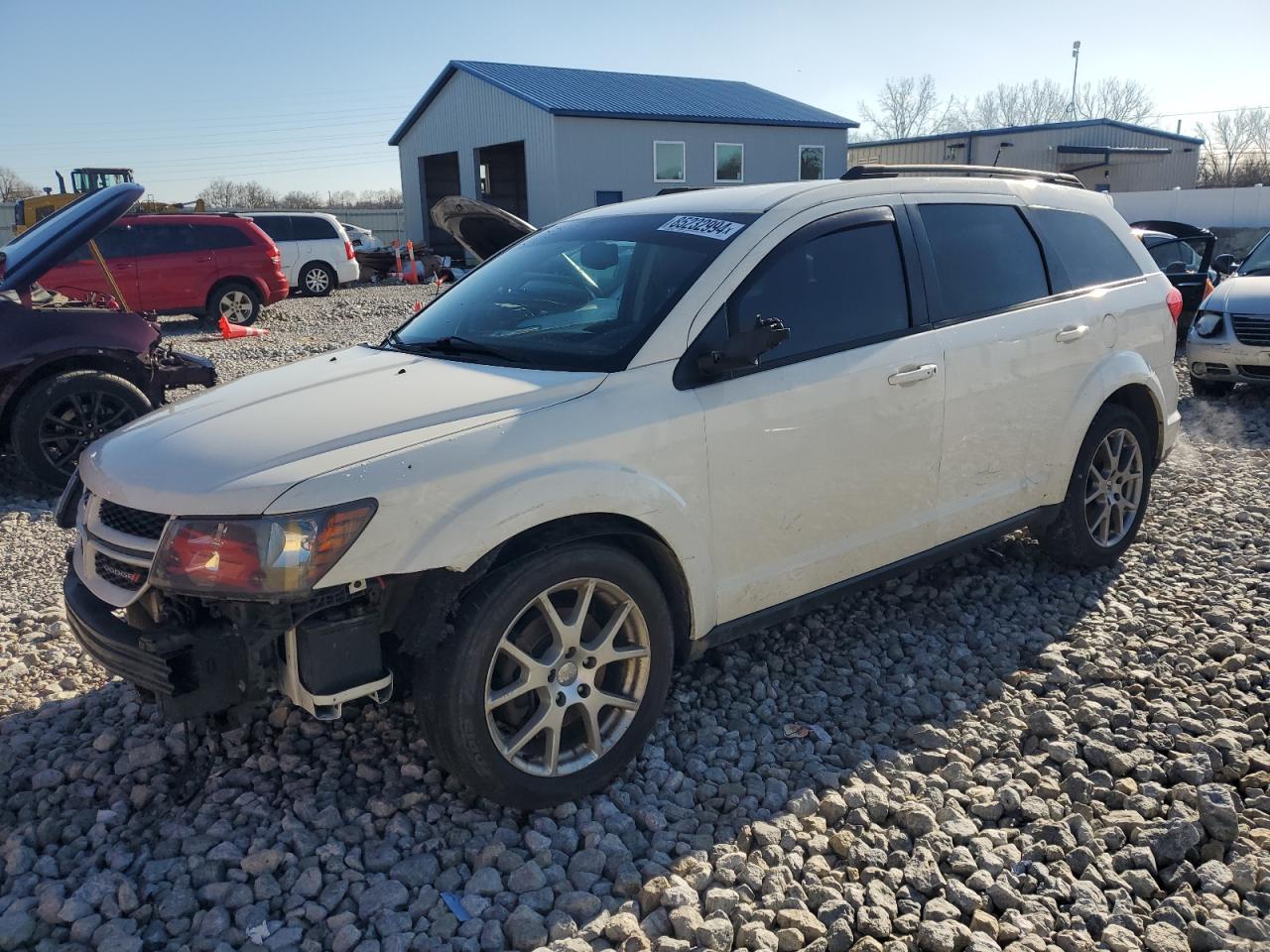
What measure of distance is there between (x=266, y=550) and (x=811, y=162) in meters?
31.3

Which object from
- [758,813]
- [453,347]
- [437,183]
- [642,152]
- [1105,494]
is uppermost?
[642,152]

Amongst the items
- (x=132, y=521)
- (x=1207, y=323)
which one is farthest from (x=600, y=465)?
(x=1207, y=323)

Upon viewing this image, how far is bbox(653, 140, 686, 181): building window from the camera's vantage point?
95.8 ft

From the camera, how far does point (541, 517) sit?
9.85ft

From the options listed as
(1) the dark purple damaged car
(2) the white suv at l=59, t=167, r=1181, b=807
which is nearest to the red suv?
(1) the dark purple damaged car

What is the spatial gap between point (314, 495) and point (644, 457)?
103 cm

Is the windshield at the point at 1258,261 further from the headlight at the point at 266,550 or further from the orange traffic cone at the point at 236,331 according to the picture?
the orange traffic cone at the point at 236,331

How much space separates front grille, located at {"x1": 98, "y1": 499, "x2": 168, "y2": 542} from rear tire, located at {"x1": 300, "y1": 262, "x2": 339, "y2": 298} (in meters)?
19.6

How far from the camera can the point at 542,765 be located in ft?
10.5

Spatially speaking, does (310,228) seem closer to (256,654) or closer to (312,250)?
(312,250)

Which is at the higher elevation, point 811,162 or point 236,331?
point 811,162

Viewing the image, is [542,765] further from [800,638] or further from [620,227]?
[620,227]

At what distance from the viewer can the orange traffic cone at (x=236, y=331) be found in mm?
15125

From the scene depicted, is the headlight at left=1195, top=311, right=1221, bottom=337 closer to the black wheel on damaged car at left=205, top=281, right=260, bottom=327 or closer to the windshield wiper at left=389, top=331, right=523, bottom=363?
the windshield wiper at left=389, top=331, right=523, bottom=363
